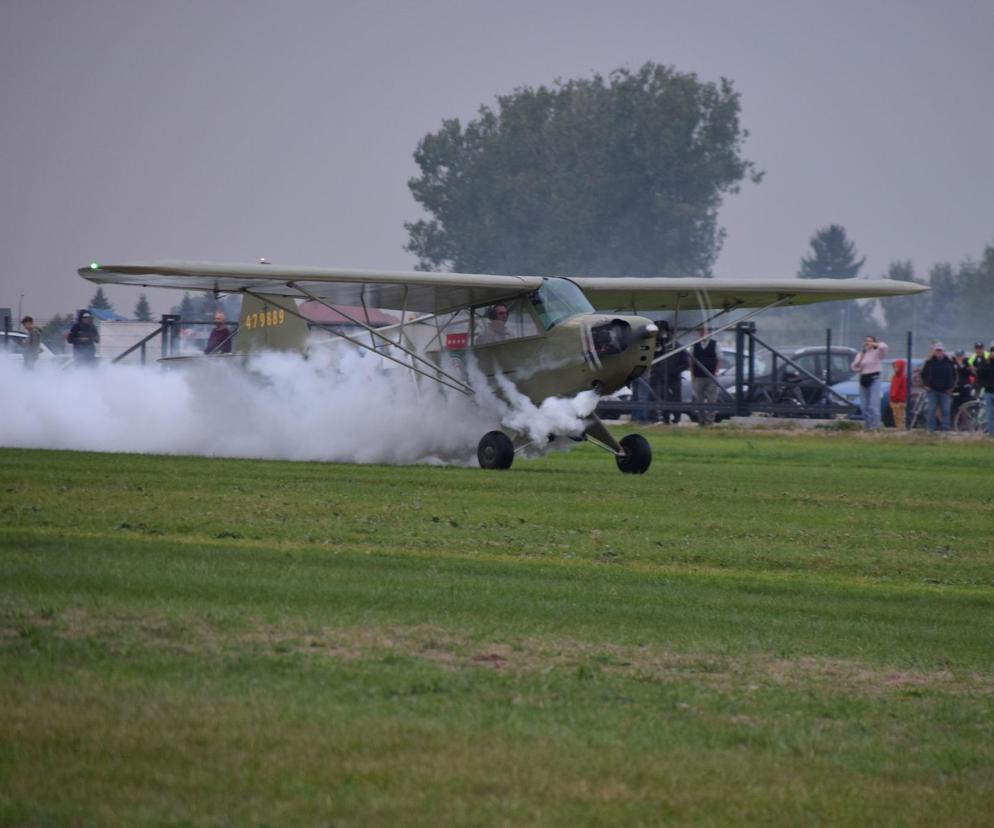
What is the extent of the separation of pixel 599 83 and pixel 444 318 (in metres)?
100

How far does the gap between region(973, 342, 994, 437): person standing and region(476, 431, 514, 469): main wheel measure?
14794 millimetres

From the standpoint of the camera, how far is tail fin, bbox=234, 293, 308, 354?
28.1 metres

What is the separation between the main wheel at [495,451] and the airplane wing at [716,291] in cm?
340

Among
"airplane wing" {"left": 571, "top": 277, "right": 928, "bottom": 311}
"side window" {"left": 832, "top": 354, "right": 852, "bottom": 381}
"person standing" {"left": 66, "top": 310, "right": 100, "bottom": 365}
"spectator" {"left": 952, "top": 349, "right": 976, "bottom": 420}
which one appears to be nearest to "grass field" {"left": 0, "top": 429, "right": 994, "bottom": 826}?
"airplane wing" {"left": 571, "top": 277, "right": 928, "bottom": 311}

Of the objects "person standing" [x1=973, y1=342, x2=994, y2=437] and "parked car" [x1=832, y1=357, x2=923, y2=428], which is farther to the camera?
"parked car" [x1=832, y1=357, x2=923, y2=428]

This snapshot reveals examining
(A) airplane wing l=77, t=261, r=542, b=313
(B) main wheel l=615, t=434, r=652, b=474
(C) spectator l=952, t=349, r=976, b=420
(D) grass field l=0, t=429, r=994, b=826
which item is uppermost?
(A) airplane wing l=77, t=261, r=542, b=313

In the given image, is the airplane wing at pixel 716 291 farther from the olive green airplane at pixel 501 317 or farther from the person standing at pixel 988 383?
the person standing at pixel 988 383

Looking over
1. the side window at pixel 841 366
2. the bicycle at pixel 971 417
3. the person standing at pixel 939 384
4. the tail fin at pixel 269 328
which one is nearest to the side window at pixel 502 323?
the tail fin at pixel 269 328

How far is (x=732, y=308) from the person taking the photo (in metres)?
27.5

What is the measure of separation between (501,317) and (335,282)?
2.53 meters

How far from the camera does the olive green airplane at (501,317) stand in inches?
872

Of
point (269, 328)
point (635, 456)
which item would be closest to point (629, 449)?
point (635, 456)

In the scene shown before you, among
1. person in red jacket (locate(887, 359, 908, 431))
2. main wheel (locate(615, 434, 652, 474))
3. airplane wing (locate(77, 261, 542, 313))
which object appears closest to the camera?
airplane wing (locate(77, 261, 542, 313))

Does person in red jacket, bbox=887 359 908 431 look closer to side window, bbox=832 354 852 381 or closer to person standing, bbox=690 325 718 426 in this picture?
person standing, bbox=690 325 718 426
